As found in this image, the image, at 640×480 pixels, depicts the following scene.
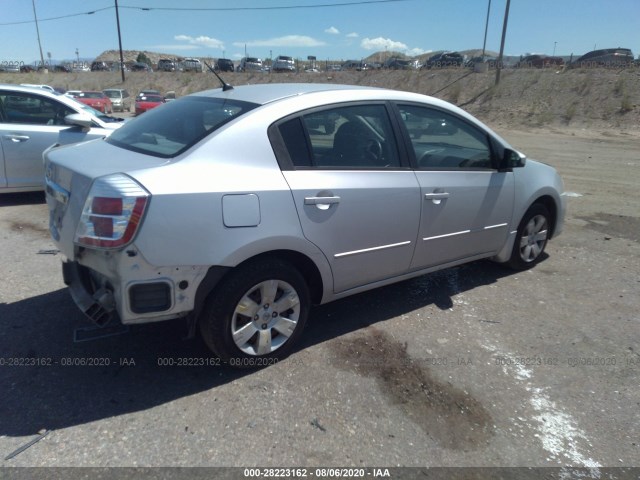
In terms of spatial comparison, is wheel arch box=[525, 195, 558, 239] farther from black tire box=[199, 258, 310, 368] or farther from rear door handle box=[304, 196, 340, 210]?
black tire box=[199, 258, 310, 368]

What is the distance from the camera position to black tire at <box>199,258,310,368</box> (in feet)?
9.71

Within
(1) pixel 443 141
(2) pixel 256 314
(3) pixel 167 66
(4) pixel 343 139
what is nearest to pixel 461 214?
(1) pixel 443 141

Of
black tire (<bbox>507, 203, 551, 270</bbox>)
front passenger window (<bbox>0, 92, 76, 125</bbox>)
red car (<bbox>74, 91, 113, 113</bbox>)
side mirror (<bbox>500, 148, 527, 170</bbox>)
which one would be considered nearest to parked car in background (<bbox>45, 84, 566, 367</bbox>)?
side mirror (<bbox>500, 148, 527, 170</bbox>)

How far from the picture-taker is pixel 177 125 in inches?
134

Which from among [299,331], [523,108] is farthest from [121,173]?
[523,108]

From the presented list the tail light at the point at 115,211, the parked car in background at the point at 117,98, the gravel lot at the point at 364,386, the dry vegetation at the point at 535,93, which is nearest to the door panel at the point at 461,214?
the gravel lot at the point at 364,386

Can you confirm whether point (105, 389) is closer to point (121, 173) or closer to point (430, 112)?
point (121, 173)

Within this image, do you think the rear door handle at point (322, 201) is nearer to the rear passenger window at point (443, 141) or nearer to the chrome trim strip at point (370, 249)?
the chrome trim strip at point (370, 249)

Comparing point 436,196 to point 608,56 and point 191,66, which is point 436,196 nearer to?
point 608,56

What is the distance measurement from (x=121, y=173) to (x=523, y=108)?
3217 cm

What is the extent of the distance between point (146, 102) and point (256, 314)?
1082 inches

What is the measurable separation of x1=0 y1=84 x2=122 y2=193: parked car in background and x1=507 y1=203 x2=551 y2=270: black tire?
5502 mm

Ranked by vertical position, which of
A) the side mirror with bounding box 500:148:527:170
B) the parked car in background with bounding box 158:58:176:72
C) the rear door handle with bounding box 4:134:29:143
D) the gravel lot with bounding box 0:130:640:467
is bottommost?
the gravel lot with bounding box 0:130:640:467

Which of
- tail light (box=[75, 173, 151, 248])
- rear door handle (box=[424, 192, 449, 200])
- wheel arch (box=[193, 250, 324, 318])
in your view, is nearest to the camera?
tail light (box=[75, 173, 151, 248])
